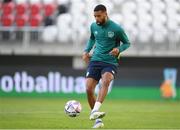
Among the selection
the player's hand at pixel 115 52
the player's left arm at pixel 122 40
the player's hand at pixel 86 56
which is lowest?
the player's hand at pixel 86 56

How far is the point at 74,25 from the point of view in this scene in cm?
3266

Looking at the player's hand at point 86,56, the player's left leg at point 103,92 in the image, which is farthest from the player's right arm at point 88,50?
the player's left leg at point 103,92

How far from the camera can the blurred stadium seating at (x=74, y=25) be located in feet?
102

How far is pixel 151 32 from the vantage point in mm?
31672

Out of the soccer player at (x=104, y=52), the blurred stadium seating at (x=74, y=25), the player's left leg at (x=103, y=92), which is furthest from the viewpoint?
the blurred stadium seating at (x=74, y=25)

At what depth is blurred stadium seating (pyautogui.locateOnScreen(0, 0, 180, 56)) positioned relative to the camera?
31.2m

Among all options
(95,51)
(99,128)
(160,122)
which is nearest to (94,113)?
(99,128)

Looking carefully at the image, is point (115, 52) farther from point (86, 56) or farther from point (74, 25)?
point (74, 25)

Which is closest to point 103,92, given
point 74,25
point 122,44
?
point 122,44

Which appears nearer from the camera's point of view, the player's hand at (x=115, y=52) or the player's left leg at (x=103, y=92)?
the player's left leg at (x=103, y=92)

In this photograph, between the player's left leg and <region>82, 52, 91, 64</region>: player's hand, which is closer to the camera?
the player's left leg

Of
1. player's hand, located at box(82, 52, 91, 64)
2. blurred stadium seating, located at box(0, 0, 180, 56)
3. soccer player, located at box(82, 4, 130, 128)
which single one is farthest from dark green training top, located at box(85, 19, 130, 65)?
blurred stadium seating, located at box(0, 0, 180, 56)

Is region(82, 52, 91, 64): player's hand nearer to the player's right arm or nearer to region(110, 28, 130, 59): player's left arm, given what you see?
the player's right arm

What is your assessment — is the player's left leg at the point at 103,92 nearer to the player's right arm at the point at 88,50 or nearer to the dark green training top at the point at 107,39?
the dark green training top at the point at 107,39
